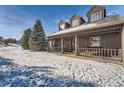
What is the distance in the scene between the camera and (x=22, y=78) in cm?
502

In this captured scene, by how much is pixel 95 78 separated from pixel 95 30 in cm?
448

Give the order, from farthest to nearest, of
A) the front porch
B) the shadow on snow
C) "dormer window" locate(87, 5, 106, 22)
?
"dormer window" locate(87, 5, 106, 22) < the front porch < the shadow on snow

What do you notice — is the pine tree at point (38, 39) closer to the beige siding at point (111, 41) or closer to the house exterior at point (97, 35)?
the house exterior at point (97, 35)

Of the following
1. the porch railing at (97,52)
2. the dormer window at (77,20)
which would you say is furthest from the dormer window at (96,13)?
the porch railing at (97,52)

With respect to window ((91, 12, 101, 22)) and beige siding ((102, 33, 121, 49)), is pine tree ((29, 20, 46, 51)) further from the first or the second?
beige siding ((102, 33, 121, 49))

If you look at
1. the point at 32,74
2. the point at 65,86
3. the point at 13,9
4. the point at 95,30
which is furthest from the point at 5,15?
the point at 65,86

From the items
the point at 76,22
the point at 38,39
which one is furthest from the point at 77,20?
the point at 38,39

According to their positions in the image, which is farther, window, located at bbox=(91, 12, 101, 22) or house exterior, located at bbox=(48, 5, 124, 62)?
window, located at bbox=(91, 12, 101, 22)

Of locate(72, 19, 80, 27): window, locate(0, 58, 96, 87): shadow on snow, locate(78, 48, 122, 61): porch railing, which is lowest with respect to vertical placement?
locate(0, 58, 96, 87): shadow on snow

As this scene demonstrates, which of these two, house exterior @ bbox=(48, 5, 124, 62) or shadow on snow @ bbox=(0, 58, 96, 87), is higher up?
house exterior @ bbox=(48, 5, 124, 62)

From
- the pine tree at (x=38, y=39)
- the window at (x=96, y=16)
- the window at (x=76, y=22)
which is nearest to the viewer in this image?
the window at (x=96, y=16)

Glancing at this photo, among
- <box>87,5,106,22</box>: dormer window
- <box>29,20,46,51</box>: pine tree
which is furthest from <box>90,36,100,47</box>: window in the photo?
<box>29,20,46,51</box>: pine tree

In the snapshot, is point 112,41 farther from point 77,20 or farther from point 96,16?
point 77,20

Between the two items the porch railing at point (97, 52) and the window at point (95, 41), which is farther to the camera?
the window at point (95, 41)
